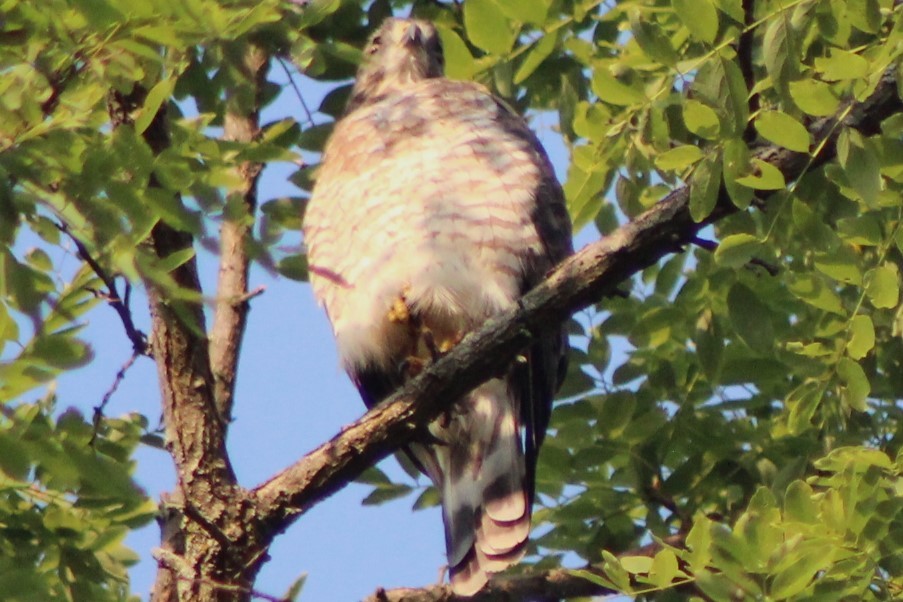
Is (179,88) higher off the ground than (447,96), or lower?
lower

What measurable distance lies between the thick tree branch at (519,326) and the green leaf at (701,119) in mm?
159

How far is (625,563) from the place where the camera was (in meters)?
2.68

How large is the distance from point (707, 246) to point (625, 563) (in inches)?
29.5

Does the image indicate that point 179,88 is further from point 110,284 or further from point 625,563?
point 625,563

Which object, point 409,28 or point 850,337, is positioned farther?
point 409,28

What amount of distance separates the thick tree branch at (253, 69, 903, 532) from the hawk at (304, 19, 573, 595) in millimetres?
739

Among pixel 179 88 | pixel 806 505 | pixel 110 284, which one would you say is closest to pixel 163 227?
pixel 110 284

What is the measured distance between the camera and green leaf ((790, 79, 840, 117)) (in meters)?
2.66

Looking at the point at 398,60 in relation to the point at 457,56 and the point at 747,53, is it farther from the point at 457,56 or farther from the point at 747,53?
the point at 747,53

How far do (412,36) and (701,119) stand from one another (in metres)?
2.15

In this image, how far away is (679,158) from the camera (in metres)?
2.81

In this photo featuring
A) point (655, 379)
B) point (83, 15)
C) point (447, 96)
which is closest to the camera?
point (83, 15)

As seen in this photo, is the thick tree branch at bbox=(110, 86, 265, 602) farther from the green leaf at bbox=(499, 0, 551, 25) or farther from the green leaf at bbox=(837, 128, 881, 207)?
the green leaf at bbox=(837, 128, 881, 207)

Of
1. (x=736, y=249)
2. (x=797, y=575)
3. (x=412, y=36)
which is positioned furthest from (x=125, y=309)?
(x=412, y=36)
